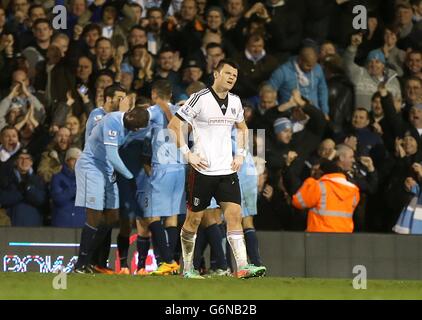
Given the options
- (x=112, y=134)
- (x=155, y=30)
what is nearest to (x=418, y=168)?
(x=155, y=30)

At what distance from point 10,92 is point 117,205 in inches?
184

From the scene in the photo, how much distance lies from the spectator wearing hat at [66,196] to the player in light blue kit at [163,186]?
2.42m

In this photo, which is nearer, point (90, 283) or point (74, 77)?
point (90, 283)

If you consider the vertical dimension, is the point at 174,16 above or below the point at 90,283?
above

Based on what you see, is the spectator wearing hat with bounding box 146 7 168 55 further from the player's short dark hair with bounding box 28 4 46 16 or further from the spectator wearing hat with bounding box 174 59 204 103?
the player's short dark hair with bounding box 28 4 46 16

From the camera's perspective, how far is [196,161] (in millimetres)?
12781

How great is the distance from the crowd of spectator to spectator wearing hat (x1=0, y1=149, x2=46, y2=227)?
1cm

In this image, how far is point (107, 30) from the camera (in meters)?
19.4

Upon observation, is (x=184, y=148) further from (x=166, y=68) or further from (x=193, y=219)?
(x=166, y=68)

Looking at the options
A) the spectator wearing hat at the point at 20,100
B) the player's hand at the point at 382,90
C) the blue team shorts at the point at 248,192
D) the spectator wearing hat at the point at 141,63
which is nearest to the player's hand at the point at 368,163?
the player's hand at the point at 382,90

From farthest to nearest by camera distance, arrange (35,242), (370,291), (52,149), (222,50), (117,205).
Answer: (222,50) → (52,149) → (35,242) → (117,205) → (370,291)

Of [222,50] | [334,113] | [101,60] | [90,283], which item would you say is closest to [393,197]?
[334,113]

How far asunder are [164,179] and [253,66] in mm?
4495

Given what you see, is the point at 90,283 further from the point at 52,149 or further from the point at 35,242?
the point at 52,149
